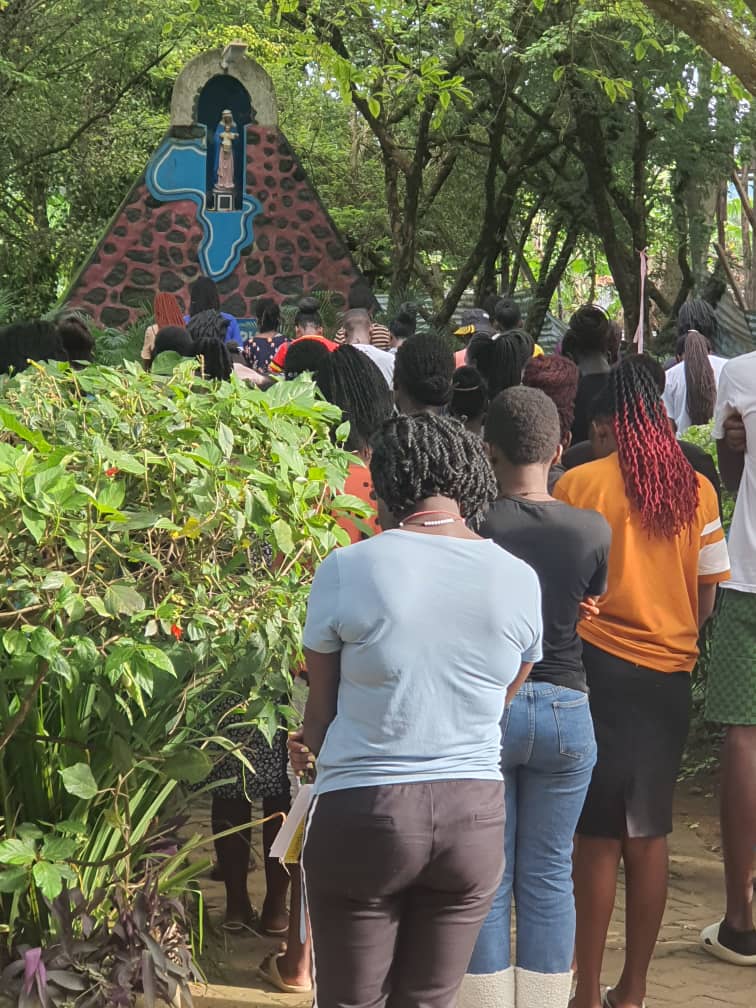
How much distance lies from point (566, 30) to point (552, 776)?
449 inches

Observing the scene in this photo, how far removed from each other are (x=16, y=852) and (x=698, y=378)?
4.96 m

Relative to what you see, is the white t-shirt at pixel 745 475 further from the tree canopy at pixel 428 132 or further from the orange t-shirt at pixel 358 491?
the tree canopy at pixel 428 132

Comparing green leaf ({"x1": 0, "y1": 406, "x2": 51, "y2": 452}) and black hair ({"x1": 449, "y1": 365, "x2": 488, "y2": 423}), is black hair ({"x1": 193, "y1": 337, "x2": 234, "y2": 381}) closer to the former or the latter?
black hair ({"x1": 449, "y1": 365, "x2": 488, "y2": 423})

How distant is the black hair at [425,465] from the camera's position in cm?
289

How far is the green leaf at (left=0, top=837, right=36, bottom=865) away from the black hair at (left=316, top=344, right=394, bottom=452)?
5.74 feet

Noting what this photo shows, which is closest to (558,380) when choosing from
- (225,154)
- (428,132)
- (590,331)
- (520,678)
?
(590,331)

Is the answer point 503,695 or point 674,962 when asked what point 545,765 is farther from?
point 674,962

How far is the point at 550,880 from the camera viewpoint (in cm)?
353

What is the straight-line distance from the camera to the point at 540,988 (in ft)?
11.7

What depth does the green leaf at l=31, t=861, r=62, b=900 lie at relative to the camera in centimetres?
328

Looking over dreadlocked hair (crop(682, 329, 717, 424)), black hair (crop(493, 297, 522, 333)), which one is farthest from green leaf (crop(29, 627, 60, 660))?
black hair (crop(493, 297, 522, 333))

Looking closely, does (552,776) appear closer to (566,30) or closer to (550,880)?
(550,880)

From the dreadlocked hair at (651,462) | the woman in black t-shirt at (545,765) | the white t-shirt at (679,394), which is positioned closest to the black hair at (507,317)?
the white t-shirt at (679,394)

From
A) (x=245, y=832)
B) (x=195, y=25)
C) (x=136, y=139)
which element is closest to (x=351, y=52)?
(x=195, y=25)
